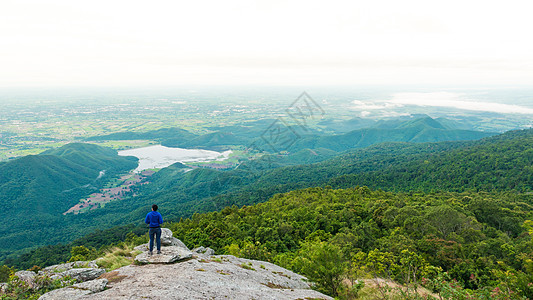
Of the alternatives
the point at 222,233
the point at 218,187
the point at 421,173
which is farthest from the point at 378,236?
the point at 218,187

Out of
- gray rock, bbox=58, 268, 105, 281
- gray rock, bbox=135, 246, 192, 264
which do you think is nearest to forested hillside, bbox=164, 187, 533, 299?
gray rock, bbox=135, 246, 192, 264

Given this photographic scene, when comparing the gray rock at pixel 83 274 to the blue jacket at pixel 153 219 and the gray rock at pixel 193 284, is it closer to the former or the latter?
the gray rock at pixel 193 284

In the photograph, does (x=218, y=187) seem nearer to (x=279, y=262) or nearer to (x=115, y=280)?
(x=279, y=262)

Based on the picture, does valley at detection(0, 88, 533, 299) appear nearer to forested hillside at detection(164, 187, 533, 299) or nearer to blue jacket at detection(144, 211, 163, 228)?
forested hillside at detection(164, 187, 533, 299)

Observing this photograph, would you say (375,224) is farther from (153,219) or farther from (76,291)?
(76,291)

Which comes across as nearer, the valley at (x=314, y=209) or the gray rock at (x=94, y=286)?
the gray rock at (x=94, y=286)

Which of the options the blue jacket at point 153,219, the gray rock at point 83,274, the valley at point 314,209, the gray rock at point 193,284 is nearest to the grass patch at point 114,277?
the gray rock at point 193,284
